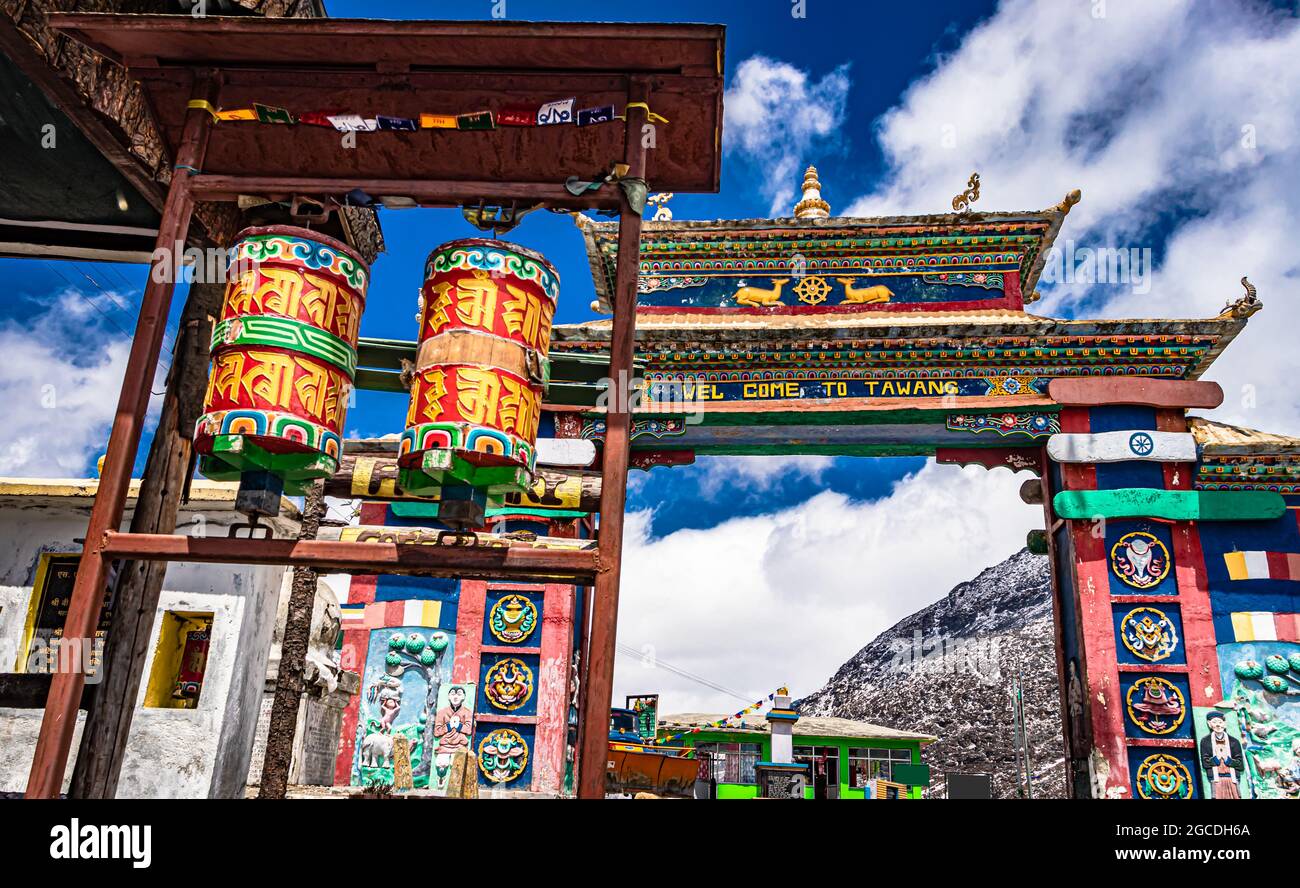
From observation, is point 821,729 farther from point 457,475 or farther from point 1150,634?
point 457,475

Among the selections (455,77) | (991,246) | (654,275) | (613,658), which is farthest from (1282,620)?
(455,77)

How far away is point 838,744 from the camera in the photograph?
30.7 metres

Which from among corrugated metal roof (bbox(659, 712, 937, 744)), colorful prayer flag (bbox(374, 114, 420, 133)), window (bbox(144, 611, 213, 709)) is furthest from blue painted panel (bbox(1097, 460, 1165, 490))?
corrugated metal roof (bbox(659, 712, 937, 744))

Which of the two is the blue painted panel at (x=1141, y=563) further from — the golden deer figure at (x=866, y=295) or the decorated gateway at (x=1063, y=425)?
the golden deer figure at (x=866, y=295)

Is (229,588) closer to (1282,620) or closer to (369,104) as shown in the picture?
(369,104)

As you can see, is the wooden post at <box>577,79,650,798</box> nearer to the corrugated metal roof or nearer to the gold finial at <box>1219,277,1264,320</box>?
the gold finial at <box>1219,277,1264,320</box>

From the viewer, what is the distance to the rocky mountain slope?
123ft

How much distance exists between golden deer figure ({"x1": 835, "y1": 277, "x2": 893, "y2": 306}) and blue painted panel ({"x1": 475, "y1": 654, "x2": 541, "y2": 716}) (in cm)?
583

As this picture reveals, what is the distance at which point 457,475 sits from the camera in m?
3.24

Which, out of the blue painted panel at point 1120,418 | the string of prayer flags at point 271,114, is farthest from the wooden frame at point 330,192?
the blue painted panel at point 1120,418

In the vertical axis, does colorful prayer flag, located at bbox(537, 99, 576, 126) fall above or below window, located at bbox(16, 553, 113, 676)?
above

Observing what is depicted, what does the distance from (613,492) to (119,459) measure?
178 cm

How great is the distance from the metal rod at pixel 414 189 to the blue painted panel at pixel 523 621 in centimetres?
704

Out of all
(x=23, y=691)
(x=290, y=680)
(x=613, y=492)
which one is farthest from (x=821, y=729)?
(x=613, y=492)
